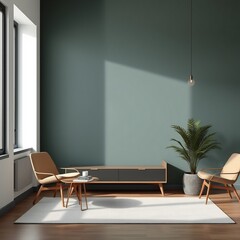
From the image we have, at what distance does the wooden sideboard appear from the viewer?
281 inches

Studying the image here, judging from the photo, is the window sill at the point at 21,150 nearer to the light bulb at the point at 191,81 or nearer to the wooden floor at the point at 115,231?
the wooden floor at the point at 115,231

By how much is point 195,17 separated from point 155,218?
4138 mm

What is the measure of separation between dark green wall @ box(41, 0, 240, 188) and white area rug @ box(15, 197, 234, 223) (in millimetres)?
1335

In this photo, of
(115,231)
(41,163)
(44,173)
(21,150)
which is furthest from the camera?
(21,150)

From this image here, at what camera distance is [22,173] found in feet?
21.9

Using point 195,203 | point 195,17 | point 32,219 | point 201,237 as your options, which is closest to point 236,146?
point 195,203

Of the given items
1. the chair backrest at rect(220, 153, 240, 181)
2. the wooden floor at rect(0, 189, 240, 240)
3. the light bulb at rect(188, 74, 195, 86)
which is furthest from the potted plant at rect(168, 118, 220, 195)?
the wooden floor at rect(0, 189, 240, 240)

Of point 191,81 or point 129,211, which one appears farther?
point 191,81

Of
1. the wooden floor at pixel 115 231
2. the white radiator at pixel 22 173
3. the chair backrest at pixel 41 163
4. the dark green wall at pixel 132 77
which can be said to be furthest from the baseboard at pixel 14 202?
the dark green wall at pixel 132 77

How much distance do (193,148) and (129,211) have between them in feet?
6.77

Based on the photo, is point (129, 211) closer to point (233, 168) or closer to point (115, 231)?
point (115, 231)

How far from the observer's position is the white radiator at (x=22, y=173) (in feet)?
21.0

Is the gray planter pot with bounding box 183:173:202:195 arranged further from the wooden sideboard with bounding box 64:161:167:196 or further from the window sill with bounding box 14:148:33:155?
the window sill with bounding box 14:148:33:155

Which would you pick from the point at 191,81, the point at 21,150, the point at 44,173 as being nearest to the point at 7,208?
the point at 44,173
